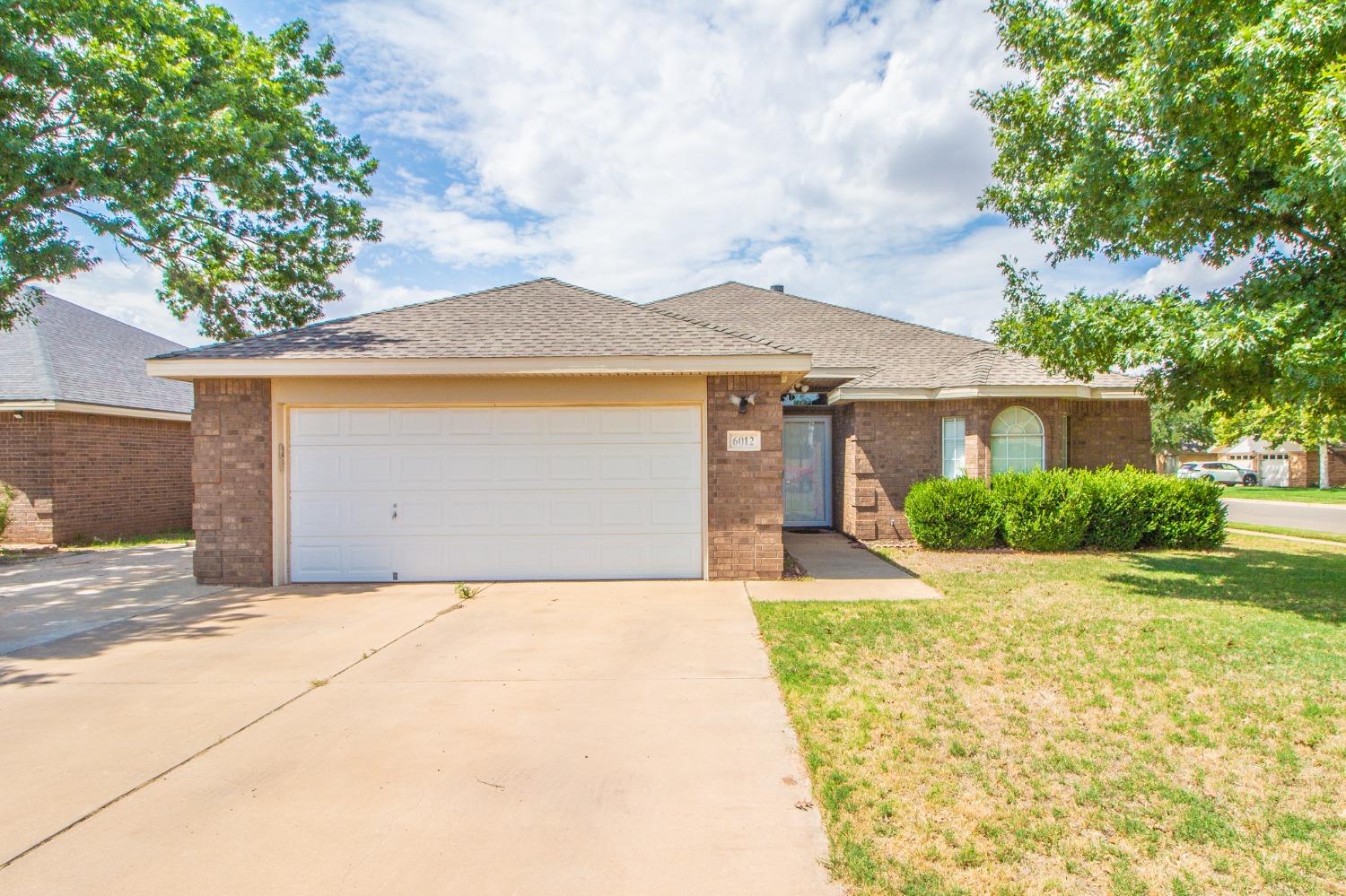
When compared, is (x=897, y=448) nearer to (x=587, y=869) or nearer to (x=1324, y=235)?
(x=1324, y=235)

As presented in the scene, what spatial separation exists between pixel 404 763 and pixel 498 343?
241 inches

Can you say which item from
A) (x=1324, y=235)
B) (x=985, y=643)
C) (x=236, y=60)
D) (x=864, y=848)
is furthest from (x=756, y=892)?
(x=236, y=60)

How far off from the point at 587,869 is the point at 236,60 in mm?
16934

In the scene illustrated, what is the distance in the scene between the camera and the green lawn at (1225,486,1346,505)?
26797 millimetres

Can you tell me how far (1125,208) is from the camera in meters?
8.51

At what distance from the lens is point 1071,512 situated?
1145cm

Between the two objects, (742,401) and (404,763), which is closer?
(404,763)

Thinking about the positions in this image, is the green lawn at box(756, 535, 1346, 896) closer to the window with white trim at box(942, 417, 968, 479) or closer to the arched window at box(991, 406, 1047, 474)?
the arched window at box(991, 406, 1047, 474)

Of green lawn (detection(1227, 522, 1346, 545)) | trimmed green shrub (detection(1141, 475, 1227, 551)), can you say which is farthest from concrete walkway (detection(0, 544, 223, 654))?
green lawn (detection(1227, 522, 1346, 545))

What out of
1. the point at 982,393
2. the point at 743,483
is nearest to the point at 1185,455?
the point at 982,393

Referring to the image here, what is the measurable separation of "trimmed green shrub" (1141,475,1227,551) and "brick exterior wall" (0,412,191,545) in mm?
19431

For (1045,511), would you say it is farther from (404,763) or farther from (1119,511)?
(404,763)

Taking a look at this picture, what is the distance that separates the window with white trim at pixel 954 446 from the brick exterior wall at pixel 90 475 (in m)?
16.5

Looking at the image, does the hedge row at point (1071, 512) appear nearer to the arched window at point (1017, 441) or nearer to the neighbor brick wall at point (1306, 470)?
the arched window at point (1017, 441)
